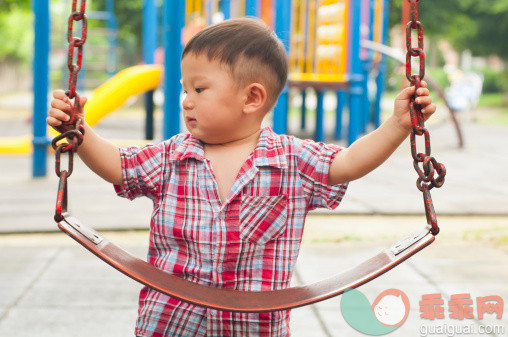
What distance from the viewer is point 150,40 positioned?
8539 mm

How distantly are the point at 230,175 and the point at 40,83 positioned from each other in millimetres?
4305

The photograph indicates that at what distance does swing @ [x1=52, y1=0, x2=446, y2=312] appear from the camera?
57.2 inches

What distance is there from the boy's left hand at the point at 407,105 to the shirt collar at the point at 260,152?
0.30m

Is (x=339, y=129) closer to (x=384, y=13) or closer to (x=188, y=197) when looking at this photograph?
(x=384, y=13)

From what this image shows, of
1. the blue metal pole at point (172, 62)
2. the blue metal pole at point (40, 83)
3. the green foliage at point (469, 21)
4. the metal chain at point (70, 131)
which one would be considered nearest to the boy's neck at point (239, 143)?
the metal chain at point (70, 131)

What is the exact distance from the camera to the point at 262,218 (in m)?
1.60

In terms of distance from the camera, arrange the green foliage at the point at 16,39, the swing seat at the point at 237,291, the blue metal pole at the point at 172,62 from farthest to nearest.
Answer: the green foliage at the point at 16,39
the blue metal pole at the point at 172,62
the swing seat at the point at 237,291

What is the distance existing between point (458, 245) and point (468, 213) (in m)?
0.89

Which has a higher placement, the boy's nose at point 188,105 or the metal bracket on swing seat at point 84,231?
the boy's nose at point 188,105

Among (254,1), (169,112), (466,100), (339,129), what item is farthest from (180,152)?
(466,100)

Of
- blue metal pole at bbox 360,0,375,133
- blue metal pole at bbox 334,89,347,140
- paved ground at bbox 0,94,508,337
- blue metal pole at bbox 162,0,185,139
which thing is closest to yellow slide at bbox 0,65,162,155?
paved ground at bbox 0,94,508,337

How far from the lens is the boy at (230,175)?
1.58 meters

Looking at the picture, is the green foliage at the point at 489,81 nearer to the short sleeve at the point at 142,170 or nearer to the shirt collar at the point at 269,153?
the shirt collar at the point at 269,153
